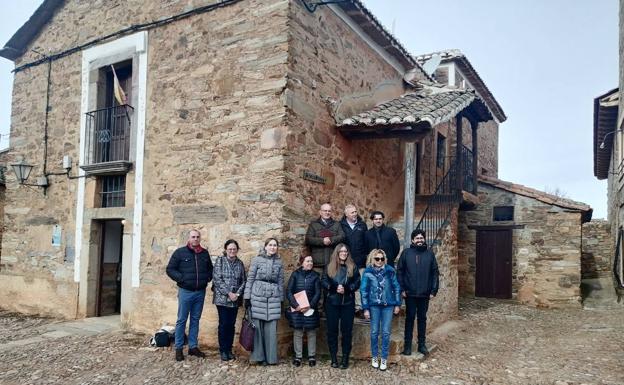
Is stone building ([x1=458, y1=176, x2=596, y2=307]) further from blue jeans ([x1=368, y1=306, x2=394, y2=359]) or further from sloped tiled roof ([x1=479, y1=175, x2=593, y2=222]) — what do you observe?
blue jeans ([x1=368, y1=306, x2=394, y2=359])

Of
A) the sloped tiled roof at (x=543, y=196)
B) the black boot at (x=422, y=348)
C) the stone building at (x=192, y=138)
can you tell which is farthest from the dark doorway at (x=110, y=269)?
the sloped tiled roof at (x=543, y=196)

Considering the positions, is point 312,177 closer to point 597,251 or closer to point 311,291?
point 311,291

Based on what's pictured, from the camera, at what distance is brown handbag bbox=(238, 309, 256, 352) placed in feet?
17.5

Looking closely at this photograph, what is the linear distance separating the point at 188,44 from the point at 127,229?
282 centimetres

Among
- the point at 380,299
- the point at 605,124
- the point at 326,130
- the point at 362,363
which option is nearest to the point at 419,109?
the point at 326,130

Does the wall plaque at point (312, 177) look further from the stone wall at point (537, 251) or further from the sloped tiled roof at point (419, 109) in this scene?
the stone wall at point (537, 251)

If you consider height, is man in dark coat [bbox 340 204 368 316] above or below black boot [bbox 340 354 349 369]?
above

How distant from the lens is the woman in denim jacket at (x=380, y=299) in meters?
5.34

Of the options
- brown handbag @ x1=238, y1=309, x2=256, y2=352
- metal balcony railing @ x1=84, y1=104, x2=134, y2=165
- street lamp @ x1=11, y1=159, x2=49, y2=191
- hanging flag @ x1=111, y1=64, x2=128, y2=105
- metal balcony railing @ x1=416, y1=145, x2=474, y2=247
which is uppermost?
hanging flag @ x1=111, y1=64, x2=128, y2=105

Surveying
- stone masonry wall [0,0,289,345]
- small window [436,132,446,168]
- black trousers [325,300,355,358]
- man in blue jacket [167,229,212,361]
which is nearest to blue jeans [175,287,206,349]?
man in blue jacket [167,229,212,361]

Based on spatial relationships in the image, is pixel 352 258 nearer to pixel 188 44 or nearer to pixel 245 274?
pixel 245 274

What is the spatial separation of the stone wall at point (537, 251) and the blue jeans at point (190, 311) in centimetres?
760

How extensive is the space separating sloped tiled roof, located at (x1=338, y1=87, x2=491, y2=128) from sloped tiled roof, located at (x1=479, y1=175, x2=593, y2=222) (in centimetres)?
291

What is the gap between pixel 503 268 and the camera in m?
11.3
